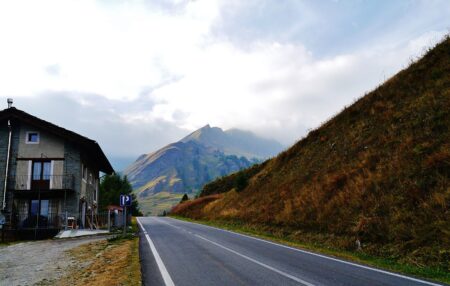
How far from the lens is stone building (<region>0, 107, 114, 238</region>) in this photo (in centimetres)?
2725

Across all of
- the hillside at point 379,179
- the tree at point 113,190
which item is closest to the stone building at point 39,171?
the hillside at point 379,179

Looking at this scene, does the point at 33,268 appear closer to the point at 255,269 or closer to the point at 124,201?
the point at 124,201

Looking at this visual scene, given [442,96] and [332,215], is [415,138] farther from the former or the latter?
[332,215]

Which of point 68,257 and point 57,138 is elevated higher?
point 57,138

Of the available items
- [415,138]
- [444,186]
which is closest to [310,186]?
[415,138]

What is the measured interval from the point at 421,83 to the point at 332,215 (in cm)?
1073

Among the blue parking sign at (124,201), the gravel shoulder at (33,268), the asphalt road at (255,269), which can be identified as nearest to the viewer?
the asphalt road at (255,269)

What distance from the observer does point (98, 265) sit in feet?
36.8

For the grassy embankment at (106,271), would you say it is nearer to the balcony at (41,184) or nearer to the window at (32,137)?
the balcony at (41,184)

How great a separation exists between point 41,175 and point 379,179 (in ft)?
75.8

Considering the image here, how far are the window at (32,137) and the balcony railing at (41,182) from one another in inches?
105

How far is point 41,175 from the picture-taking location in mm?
27906

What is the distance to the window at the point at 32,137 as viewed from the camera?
28.5m

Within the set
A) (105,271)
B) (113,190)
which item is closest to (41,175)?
(105,271)
